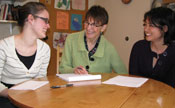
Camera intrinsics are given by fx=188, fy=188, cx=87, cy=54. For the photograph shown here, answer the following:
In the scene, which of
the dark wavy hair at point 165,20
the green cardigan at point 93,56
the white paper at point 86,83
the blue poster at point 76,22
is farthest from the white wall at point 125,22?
the white paper at point 86,83

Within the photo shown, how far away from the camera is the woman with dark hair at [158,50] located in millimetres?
1681

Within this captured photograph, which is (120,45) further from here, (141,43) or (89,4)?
(141,43)

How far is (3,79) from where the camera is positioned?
4.82ft

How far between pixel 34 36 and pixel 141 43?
40.8 inches

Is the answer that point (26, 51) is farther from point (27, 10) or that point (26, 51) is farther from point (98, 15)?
point (98, 15)

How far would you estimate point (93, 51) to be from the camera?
183cm

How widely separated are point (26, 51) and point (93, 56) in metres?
0.61

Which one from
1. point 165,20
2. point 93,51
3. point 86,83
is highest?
point 165,20

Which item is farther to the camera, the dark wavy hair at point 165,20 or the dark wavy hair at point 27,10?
the dark wavy hair at point 165,20

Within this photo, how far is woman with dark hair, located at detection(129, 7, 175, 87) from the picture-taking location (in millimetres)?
1681

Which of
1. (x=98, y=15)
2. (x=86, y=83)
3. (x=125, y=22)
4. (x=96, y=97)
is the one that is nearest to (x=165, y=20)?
(x=98, y=15)

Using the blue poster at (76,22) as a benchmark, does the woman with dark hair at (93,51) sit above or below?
below

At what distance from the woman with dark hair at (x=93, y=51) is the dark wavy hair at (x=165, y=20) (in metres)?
0.45

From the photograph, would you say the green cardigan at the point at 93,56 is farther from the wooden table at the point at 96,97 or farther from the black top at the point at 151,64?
the wooden table at the point at 96,97
